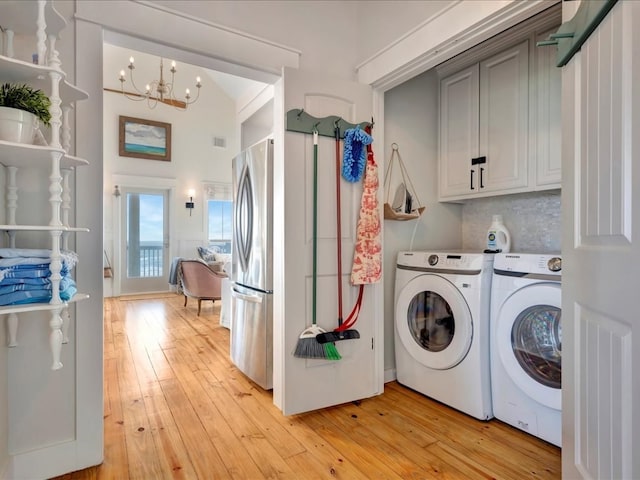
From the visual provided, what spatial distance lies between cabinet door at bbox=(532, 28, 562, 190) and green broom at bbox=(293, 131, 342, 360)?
Answer: 4.55 ft

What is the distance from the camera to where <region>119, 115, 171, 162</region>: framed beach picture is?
6.29 m

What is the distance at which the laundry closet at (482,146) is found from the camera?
2154mm

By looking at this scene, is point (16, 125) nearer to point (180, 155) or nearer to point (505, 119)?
point (505, 119)

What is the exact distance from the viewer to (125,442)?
1.79 m

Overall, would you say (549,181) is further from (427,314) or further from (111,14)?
(111,14)

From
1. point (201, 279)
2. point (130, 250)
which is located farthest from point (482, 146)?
point (130, 250)

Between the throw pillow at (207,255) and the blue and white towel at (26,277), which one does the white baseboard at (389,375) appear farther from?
the throw pillow at (207,255)

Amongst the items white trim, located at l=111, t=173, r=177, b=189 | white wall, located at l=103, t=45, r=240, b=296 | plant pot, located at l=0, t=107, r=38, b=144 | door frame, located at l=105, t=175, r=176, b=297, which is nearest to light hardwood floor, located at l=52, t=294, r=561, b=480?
plant pot, located at l=0, t=107, r=38, b=144

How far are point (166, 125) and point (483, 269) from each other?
21.3 ft

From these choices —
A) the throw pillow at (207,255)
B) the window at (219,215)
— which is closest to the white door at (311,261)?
the throw pillow at (207,255)

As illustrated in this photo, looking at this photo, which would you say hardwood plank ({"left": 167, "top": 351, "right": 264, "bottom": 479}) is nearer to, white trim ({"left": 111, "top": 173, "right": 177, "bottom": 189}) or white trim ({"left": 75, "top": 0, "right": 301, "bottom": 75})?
white trim ({"left": 75, "top": 0, "right": 301, "bottom": 75})

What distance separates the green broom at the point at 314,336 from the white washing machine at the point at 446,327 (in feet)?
1.96

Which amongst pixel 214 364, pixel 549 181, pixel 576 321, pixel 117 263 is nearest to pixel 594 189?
pixel 576 321

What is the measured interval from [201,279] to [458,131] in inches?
147
